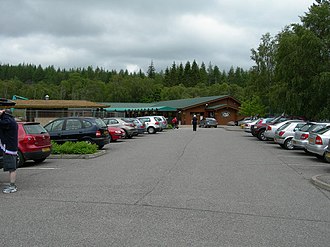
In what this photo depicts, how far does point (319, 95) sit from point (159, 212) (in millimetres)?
23984

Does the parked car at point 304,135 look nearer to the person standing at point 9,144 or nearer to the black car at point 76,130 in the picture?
the black car at point 76,130

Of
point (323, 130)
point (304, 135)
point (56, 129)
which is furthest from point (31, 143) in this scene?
point (304, 135)

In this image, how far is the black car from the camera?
16906 millimetres

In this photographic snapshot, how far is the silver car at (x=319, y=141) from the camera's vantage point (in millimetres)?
13969

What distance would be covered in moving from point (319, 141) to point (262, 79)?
43.4m

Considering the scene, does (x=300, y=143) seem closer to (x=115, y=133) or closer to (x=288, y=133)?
(x=288, y=133)

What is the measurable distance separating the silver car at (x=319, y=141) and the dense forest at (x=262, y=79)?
43.7ft

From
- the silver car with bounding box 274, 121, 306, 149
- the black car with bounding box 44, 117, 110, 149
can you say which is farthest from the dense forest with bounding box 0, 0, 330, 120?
the black car with bounding box 44, 117, 110, 149

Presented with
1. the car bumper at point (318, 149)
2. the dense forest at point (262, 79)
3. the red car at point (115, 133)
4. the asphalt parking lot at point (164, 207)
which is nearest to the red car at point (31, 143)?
the asphalt parking lot at point (164, 207)

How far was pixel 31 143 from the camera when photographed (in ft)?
38.9

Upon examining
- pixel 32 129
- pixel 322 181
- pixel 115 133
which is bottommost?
pixel 322 181

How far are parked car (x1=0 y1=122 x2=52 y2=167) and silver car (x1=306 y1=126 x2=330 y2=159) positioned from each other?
9.24 m

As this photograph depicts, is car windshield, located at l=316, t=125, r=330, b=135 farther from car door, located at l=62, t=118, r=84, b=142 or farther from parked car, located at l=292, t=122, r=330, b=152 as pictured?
car door, located at l=62, t=118, r=84, b=142

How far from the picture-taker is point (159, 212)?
21.9 feet
